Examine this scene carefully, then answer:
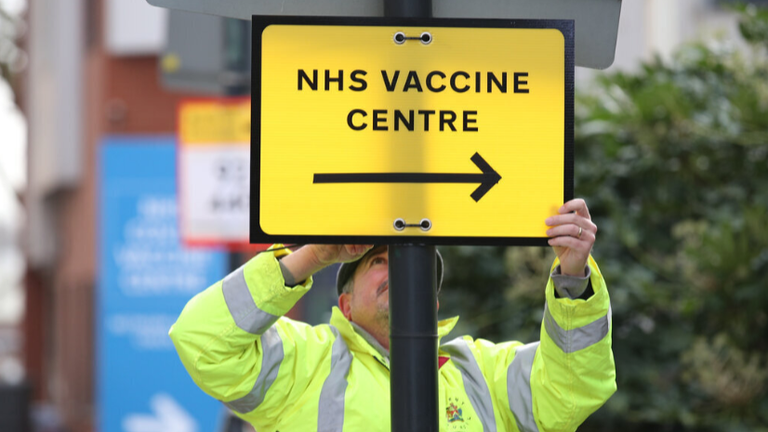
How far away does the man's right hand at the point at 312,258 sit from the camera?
254 cm

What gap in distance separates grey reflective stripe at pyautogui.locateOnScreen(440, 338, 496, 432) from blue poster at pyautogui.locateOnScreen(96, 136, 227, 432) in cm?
554

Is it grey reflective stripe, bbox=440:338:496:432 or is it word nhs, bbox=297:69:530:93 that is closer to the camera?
word nhs, bbox=297:69:530:93

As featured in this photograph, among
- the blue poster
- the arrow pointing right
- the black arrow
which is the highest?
the black arrow

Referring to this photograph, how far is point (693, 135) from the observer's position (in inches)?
226

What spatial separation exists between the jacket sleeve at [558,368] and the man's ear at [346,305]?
387 mm

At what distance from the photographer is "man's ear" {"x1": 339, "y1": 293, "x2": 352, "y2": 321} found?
3.15 meters

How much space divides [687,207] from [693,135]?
392mm

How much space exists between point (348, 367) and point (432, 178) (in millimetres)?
755

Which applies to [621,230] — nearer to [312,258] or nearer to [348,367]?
[348,367]

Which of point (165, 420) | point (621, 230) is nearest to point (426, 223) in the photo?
point (621, 230)

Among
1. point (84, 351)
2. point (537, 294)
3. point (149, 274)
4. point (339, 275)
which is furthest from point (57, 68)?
point (339, 275)

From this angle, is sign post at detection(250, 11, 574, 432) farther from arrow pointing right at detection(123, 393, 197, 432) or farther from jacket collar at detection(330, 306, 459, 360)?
arrow pointing right at detection(123, 393, 197, 432)

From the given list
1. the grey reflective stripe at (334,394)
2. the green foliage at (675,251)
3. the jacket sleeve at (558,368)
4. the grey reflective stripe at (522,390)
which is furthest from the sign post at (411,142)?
the green foliage at (675,251)

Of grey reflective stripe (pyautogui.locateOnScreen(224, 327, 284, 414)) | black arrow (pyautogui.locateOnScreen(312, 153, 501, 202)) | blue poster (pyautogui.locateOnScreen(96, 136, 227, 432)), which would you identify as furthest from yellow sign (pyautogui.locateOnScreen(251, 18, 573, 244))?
blue poster (pyautogui.locateOnScreen(96, 136, 227, 432))
